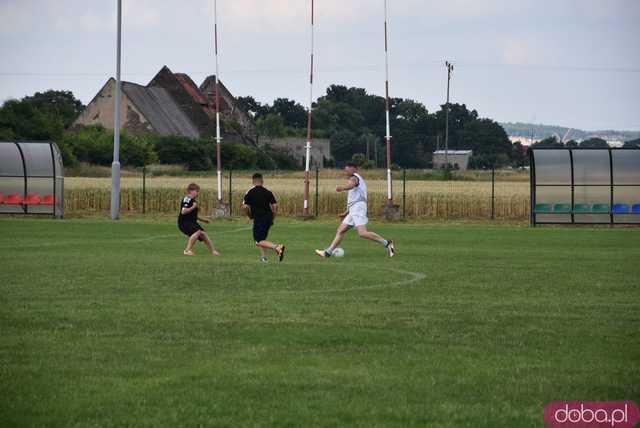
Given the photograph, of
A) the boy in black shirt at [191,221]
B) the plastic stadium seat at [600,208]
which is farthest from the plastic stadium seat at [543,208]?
the boy in black shirt at [191,221]

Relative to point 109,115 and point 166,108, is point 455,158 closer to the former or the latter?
point 166,108

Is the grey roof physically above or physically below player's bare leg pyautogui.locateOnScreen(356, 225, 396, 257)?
above

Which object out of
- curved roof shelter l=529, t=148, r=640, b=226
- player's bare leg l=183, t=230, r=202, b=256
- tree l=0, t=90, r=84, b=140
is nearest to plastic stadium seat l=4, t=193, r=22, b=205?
curved roof shelter l=529, t=148, r=640, b=226

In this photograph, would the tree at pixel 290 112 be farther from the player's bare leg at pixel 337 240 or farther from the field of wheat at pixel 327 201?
the player's bare leg at pixel 337 240

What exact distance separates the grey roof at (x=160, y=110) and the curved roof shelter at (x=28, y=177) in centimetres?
4281

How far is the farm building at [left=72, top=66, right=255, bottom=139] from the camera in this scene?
8512 centimetres

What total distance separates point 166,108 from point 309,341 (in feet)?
268

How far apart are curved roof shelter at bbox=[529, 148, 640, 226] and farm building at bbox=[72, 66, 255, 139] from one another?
48.1 meters

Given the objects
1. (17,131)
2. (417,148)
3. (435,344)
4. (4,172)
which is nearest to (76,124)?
(17,131)

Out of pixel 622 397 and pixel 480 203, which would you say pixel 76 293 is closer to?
pixel 622 397

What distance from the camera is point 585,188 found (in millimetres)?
40750

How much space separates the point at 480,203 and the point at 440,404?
38498mm

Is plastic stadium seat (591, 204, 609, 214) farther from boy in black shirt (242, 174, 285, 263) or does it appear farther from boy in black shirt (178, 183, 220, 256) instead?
boy in black shirt (242, 174, 285, 263)

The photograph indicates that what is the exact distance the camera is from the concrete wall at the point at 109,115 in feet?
278
